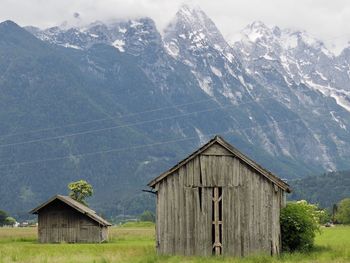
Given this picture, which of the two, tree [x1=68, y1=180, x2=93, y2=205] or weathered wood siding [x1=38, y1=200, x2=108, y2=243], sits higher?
tree [x1=68, y1=180, x2=93, y2=205]

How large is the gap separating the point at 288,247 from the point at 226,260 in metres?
8.90

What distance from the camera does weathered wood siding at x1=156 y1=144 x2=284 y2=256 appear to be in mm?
50188

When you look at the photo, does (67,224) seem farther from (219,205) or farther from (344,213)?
(344,213)

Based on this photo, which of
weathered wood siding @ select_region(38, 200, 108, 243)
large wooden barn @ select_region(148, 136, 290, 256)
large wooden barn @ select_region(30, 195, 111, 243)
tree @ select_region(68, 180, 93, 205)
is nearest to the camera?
large wooden barn @ select_region(148, 136, 290, 256)

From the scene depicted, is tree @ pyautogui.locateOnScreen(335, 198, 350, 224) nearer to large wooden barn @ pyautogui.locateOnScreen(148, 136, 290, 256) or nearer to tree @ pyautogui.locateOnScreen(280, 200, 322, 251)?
tree @ pyautogui.locateOnScreen(280, 200, 322, 251)

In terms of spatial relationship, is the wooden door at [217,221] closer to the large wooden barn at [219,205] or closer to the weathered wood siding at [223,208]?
the large wooden barn at [219,205]

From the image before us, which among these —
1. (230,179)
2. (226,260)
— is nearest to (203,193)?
(230,179)

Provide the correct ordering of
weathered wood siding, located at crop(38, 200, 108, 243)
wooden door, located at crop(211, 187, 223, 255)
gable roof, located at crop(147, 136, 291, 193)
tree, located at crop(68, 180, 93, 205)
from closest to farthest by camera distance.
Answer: gable roof, located at crop(147, 136, 291, 193)
wooden door, located at crop(211, 187, 223, 255)
weathered wood siding, located at crop(38, 200, 108, 243)
tree, located at crop(68, 180, 93, 205)

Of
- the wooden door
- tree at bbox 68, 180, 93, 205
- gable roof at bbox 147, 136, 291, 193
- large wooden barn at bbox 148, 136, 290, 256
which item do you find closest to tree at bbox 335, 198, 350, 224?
tree at bbox 68, 180, 93, 205

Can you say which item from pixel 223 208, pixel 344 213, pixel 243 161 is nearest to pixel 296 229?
pixel 223 208

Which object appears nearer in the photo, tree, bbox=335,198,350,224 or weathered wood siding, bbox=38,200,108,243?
weathered wood siding, bbox=38,200,108,243

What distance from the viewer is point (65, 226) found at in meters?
82.6

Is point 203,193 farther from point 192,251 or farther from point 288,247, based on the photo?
point 288,247

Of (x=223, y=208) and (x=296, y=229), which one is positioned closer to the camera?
(x=223, y=208)
